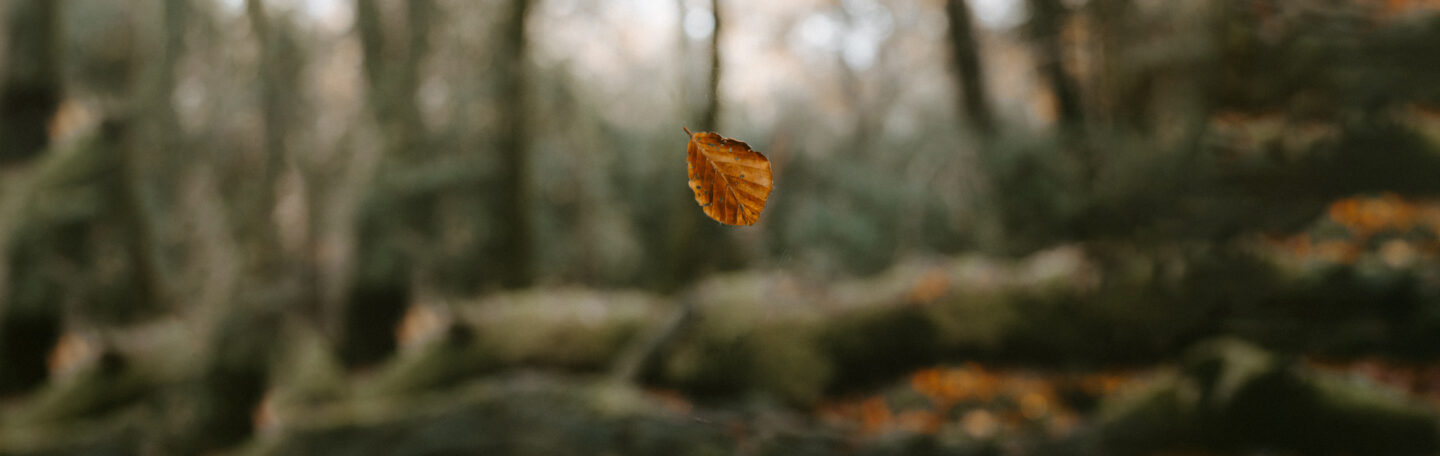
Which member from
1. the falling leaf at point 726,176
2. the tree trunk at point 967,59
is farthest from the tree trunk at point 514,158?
the falling leaf at point 726,176

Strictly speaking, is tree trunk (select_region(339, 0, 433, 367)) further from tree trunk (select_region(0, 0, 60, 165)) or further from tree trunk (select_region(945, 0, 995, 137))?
tree trunk (select_region(945, 0, 995, 137))

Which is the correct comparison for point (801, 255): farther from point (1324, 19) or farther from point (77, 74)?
point (77, 74)

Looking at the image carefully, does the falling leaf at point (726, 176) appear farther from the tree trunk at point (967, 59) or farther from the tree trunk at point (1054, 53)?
the tree trunk at point (967, 59)

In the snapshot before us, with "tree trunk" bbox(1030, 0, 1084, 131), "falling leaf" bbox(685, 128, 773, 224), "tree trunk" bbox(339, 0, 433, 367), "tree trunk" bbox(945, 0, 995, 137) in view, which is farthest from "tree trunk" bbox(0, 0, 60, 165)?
"tree trunk" bbox(1030, 0, 1084, 131)

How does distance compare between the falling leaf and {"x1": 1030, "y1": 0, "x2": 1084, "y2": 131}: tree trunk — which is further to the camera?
{"x1": 1030, "y1": 0, "x2": 1084, "y2": 131}: tree trunk

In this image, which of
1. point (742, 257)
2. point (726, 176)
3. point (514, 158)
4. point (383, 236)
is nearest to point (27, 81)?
point (383, 236)

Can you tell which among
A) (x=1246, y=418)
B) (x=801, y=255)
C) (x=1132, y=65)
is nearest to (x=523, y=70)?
(x=801, y=255)
